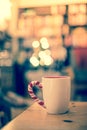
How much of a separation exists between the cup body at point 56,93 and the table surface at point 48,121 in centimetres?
2

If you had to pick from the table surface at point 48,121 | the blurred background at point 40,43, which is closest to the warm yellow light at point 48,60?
the blurred background at point 40,43

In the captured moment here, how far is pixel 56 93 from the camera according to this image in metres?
0.85

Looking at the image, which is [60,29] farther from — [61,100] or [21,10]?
[61,100]

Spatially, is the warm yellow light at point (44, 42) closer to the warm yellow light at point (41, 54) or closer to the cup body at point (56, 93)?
the warm yellow light at point (41, 54)

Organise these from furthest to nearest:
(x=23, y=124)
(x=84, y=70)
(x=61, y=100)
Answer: (x=84, y=70)
(x=61, y=100)
(x=23, y=124)

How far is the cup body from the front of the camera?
84 cm

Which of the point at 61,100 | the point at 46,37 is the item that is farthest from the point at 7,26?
the point at 61,100

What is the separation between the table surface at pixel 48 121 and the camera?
71cm

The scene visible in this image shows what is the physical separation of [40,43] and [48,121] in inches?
125

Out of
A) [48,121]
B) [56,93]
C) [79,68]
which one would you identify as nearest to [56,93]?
[56,93]

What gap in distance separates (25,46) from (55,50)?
415 millimetres

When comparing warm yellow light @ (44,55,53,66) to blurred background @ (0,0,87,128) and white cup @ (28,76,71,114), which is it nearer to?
blurred background @ (0,0,87,128)

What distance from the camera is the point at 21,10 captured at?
157 inches

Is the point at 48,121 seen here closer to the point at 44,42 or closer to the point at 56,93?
the point at 56,93
